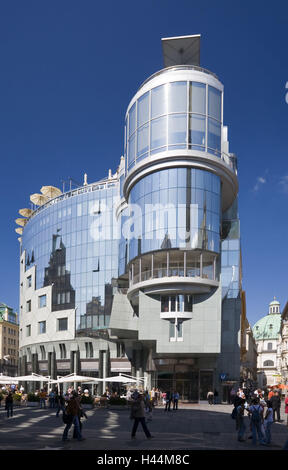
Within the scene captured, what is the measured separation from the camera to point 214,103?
6059 centimetres

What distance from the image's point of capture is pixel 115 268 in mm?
77812

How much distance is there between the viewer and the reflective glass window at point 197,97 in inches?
2333

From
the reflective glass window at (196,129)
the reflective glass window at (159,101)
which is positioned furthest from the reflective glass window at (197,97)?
the reflective glass window at (159,101)

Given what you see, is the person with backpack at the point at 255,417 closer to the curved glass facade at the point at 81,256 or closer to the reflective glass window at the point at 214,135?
the reflective glass window at the point at 214,135

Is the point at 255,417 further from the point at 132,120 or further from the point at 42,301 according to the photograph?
the point at 42,301

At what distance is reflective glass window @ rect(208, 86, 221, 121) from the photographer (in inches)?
2361

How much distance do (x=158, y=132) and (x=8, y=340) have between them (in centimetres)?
11030

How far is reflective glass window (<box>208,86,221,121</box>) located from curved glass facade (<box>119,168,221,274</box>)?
6.99m

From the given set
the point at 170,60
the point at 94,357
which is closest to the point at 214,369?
the point at 94,357

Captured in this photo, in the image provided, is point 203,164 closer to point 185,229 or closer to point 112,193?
point 185,229

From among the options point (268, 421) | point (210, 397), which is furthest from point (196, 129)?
point (268, 421)

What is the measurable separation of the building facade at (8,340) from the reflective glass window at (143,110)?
9691cm

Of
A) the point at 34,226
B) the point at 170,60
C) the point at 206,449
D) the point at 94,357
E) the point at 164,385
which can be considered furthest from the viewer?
the point at 34,226

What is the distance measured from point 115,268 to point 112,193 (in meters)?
12.0
